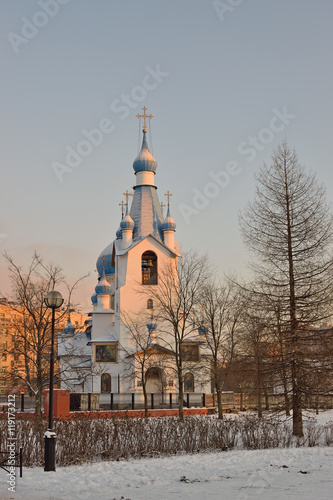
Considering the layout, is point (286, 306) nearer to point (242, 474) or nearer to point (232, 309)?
point (242, 474)

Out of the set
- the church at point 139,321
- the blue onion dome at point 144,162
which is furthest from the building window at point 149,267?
the blue onion dome at point 144,162

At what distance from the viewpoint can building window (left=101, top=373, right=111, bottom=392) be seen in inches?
1553

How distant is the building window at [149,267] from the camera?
4231 cm

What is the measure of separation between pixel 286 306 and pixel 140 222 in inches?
1064

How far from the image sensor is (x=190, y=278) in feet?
91.2

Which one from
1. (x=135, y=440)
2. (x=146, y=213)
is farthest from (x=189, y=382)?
(x=135, y=440)

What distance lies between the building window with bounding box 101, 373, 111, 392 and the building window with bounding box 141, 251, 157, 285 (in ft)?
26.0

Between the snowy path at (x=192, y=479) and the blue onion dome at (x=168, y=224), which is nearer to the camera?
the snowy path at (x=192, y=479)

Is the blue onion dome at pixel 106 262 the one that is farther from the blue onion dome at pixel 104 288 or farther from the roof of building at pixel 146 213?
the roof of building at pixel 146 213

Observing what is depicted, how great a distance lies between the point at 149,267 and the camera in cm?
4269

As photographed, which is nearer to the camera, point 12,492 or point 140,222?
point 12,492

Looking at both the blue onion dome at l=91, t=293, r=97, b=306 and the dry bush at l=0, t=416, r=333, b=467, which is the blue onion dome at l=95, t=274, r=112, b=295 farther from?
the dry bush at l=0, t=416, r=333, b=467

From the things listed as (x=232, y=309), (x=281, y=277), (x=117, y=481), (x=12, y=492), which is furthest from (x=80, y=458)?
(x=232, y=309)

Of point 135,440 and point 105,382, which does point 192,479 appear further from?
point 105,382
